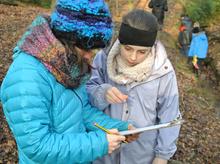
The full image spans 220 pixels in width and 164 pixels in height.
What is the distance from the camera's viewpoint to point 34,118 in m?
1.87

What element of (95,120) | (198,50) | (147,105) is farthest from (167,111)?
(198,50)

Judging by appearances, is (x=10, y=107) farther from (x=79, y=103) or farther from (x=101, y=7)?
(x=101, y=7)

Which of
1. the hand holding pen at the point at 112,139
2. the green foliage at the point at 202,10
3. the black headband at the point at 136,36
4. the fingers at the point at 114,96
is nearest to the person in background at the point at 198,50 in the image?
the green foliage at the point at 202,10

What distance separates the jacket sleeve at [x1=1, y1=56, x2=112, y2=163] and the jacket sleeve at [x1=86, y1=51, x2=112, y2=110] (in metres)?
0.68

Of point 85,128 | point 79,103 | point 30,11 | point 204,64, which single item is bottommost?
point 204,64

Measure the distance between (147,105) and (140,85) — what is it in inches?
6.5

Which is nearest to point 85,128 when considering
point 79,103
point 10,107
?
point 79,103

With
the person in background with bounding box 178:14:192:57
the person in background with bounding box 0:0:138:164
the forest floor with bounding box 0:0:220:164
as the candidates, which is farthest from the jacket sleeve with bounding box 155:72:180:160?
the person in background with bounding box 178:14:192:57

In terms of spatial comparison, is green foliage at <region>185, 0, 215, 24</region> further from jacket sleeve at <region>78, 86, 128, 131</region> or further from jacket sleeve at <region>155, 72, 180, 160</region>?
jacket sleeve at <region>78, 86, 128, 131</region>

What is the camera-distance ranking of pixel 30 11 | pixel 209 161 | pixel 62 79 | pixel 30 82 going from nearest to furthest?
pixel 30 82, pixel 62 79, pixel 209 161, pixel 30 11

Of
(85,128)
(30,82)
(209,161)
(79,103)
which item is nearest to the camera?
(30,82)

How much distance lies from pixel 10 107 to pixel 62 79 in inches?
12.1

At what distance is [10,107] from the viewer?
74.6 inches

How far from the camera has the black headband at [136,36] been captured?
264cm
